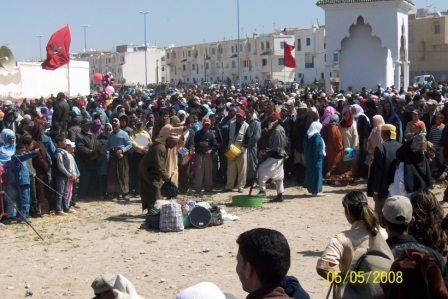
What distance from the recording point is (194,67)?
121 m

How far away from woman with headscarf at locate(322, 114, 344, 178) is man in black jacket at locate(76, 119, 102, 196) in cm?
447

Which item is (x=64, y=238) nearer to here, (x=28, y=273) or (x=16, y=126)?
(x=28, y=273)

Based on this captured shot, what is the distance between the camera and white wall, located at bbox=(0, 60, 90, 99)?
145 ft

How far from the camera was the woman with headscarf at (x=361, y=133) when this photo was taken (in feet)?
45.2

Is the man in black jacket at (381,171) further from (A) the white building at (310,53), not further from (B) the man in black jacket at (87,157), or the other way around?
(A) the white building at (310,53)

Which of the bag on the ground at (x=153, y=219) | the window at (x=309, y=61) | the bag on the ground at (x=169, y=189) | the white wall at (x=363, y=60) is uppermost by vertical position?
the window at (x=309, y=61)

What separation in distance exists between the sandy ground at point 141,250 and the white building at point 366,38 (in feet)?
58.6

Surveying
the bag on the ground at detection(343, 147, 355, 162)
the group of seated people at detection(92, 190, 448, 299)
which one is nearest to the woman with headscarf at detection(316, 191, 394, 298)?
the group of seated people at detection(92, 190, 448, 299)

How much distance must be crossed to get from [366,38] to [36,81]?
26544 millimetres

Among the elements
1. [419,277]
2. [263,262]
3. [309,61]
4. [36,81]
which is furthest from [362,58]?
[309,61]

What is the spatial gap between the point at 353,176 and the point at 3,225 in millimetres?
6873

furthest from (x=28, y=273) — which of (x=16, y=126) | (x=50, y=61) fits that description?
(x=50, y=61)

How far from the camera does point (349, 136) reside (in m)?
13.6

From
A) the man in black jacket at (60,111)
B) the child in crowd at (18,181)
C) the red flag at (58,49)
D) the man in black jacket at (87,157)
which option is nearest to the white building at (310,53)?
the red flag at (58,49)
